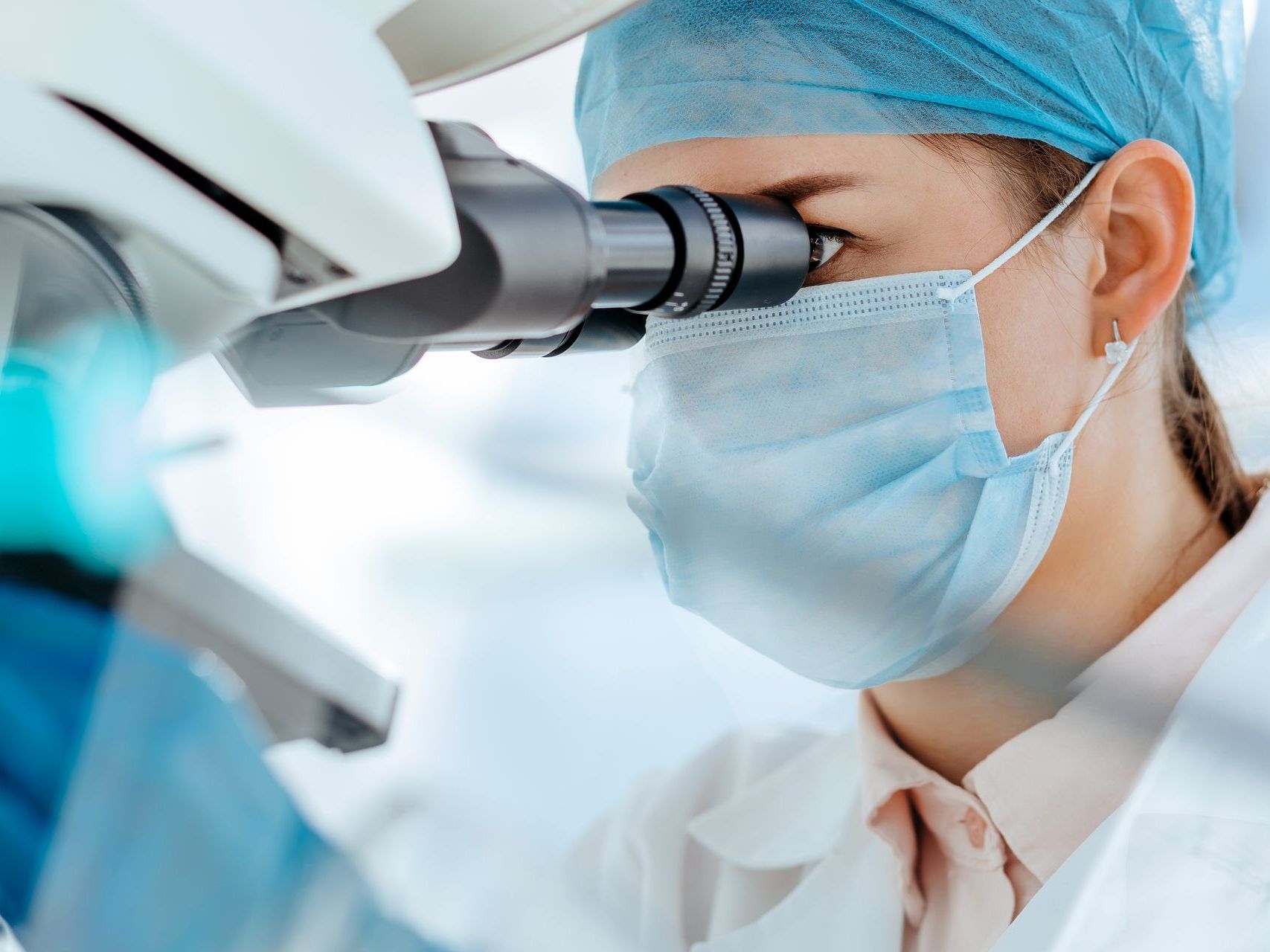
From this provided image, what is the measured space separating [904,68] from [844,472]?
0.26m

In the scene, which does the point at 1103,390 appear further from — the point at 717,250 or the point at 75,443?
the point at 75,443

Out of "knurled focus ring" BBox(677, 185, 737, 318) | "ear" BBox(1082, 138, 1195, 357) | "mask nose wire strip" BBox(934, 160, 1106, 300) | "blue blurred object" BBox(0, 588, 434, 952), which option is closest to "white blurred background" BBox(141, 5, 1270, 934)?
"blue blurred object" BBox(0, 588, 434, 952)

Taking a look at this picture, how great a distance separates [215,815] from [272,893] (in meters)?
0.04

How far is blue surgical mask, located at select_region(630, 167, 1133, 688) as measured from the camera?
2.38 feet

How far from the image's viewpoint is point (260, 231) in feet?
1.24

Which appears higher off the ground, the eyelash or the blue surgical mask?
the eyelash

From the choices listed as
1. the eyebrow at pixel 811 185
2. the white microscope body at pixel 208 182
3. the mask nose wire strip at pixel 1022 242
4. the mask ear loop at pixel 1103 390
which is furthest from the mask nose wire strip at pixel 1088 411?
the white microscope body at pixel 208 182

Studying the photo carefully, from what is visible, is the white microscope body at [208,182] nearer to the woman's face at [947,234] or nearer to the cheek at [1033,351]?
the woman's face at [947,234]

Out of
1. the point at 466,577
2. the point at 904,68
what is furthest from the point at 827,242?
the point at 466,577

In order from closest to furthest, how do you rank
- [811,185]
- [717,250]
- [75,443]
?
[75,443] → [717,250] → [811,185]

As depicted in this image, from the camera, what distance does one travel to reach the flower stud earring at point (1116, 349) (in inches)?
30.6

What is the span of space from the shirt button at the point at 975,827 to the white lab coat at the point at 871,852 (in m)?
0.07

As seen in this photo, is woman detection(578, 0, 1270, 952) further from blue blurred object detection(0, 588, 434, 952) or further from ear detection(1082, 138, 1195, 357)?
blue blurred object detection(0, 588, 434, 952)

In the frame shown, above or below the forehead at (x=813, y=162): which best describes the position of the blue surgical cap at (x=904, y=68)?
above
